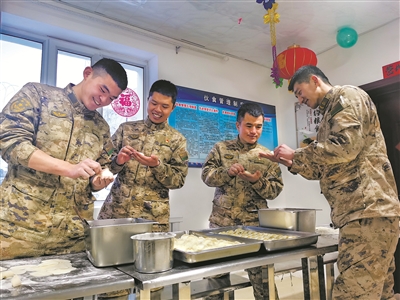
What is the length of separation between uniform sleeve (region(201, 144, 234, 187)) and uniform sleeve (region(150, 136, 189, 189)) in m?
0.24

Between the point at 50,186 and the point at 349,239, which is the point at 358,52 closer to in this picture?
the point at 349,239

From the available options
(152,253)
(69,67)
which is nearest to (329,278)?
(152,253)

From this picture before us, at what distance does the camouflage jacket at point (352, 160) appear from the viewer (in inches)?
54.3

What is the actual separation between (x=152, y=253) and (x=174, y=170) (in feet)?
3.18

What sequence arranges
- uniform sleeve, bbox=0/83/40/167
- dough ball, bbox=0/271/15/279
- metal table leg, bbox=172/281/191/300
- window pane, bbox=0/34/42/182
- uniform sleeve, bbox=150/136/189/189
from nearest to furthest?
dough ball, bbox=0/271/15/279
metal table leg, bbox=172/281/191/300
uniform sleeve, bbox=0/83/40/167
uniform sleeve, bbox=150/136/189/189
window pane, bbox=0/34/42/182

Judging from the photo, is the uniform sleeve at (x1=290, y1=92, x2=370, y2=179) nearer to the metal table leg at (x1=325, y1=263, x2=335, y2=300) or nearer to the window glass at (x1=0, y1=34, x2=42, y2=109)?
the metal table leg at (x1=325, y1=263, x2=335, y2=300)

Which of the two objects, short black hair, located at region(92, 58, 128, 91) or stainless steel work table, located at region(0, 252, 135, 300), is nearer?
stainless steel work table, located at region(0, 252, 135, 300)

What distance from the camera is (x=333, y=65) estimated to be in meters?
3.64

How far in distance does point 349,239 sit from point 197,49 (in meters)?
2.83

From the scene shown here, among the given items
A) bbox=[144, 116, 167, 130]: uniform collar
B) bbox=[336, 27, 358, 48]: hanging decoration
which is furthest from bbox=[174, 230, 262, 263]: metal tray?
bbox=[336, 27, 358, 48]: hanging decoration

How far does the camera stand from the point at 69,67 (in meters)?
2.98

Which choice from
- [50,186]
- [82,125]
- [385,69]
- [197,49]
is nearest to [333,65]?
[385,69]

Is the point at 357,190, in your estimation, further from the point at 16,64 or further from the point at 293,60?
the point at 16,64

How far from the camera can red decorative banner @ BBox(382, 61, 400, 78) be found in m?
3.00
